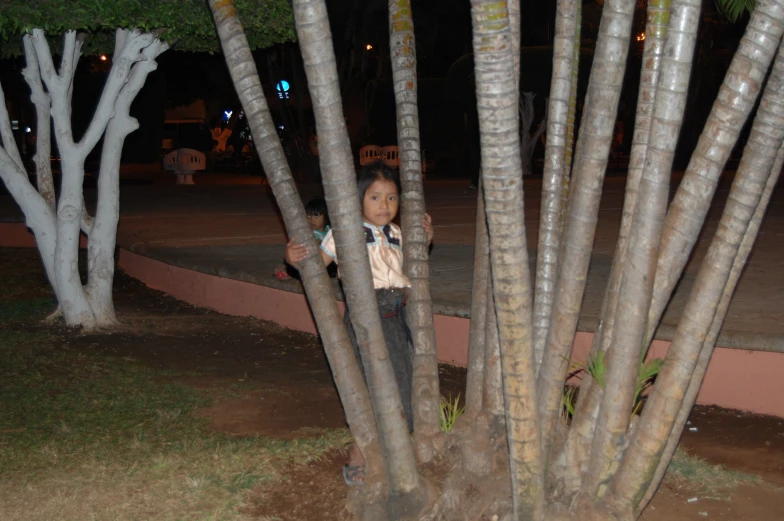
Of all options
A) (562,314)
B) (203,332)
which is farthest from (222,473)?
(203,332)

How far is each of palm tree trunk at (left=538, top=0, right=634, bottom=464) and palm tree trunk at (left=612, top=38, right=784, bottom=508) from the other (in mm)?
354

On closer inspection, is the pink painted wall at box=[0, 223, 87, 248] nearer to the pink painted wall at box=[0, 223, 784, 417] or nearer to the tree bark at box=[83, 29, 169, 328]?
the pink painted wall at box=[0, 223, 784, 417]

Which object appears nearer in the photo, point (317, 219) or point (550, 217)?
point (550, 217)

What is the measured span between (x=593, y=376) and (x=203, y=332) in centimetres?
538

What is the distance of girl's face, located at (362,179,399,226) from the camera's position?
4.12m

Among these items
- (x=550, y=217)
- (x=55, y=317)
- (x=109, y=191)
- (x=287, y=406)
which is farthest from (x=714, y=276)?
(x=55, y=317)

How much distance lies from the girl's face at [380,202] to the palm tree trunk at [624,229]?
1206mm

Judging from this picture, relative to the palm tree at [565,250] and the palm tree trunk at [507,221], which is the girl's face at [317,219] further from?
the palm tree trunk at [507,221]

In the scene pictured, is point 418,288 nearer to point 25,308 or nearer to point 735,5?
point 735,5

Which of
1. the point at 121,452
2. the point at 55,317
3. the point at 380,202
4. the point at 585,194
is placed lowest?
the point at 55,317

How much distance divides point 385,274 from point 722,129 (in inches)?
68.4

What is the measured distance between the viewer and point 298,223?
3.45 metres

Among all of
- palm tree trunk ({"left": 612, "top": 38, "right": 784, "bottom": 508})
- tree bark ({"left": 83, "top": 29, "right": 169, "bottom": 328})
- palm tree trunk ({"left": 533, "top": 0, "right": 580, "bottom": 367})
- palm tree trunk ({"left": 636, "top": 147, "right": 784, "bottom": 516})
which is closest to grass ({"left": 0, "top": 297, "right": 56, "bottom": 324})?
tree bark ({"left": 83, "top": 29, "right": 169, "bottom": 328})

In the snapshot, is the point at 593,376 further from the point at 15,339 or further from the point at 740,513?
the point at 15,339
